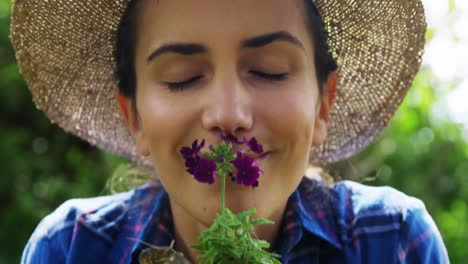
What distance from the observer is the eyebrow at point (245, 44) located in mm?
2275

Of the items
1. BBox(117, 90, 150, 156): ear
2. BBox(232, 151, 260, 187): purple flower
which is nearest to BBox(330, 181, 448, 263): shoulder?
BBox(117, 90, 150, 156): ear

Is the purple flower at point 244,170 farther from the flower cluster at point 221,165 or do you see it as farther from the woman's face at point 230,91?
the woman's face at point 230,91

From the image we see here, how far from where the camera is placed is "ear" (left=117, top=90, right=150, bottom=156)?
2.60 m

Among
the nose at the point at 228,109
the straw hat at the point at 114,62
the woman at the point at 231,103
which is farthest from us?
the straw hat at the point at 114,62

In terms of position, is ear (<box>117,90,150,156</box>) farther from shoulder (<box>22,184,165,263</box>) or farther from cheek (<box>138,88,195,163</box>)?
shoulder (<box>22,184,165,263</box>)

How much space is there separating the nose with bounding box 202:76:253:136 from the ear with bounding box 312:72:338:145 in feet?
1.45

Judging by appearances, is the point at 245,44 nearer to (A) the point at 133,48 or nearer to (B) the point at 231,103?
(B) the point at 231,103

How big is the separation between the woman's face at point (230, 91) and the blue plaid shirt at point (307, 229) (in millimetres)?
396

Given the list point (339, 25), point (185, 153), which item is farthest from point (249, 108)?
point (339, 25)

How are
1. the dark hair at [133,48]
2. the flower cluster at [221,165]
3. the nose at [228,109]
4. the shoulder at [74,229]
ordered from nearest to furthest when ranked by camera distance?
the flower cluster at [221,165]
the nose at [228,109]
the dark hair at [133,48]
the shoulder at [74,229]

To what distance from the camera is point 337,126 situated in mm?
3010

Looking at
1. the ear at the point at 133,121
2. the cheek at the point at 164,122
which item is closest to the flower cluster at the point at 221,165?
the cheek at the point at 164,122

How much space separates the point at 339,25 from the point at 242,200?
2.47ft

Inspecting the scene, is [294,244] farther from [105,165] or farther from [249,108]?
[105,165]
